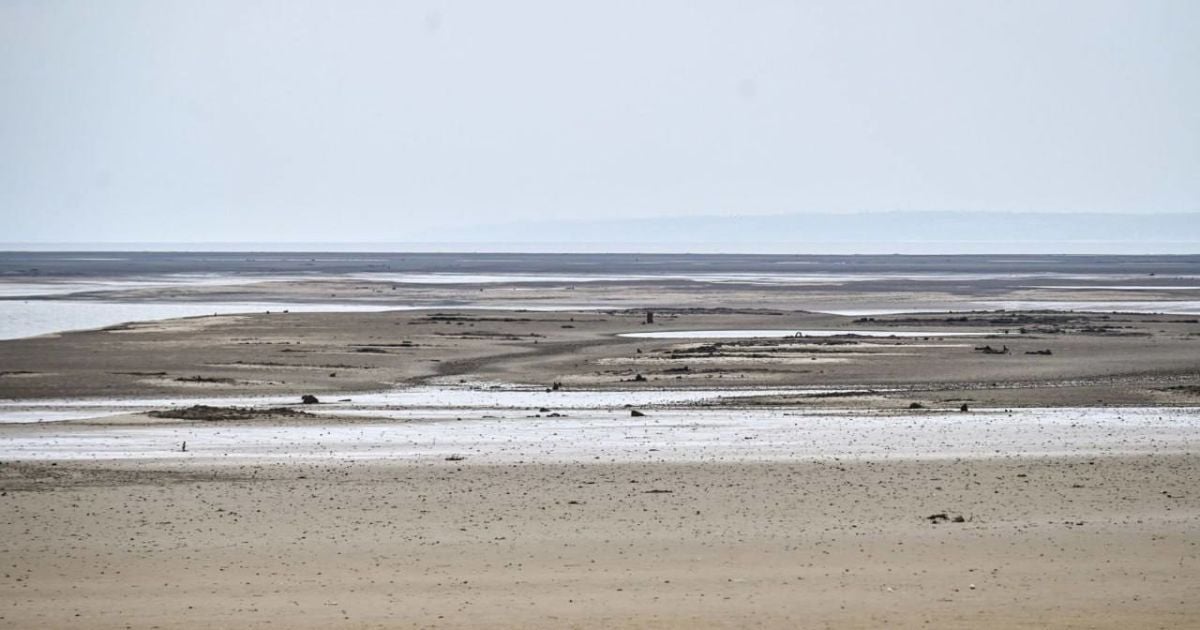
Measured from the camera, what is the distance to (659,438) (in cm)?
→ 2256

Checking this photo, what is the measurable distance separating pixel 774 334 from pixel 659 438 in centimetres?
2530

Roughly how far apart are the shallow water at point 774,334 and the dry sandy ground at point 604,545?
2636 centimetres

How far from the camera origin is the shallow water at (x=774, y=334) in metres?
46.1

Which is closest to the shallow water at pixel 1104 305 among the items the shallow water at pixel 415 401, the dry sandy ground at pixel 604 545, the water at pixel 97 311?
the water at pixel 97 311

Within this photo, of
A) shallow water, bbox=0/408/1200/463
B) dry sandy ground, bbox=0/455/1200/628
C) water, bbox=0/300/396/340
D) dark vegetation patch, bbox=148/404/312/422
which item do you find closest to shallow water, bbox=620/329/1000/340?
water, bbox=0/300/396/340

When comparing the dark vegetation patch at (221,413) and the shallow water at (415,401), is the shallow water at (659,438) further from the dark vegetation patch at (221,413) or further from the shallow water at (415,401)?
the shallow water at (415,401)

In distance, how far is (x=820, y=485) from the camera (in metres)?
17.9

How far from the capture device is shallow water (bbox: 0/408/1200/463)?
20656mm

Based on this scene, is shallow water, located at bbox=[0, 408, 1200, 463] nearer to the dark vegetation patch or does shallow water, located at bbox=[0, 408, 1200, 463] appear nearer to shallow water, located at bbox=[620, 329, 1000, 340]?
the dark vegetation patch

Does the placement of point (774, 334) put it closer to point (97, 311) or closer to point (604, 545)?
point (97, 311)

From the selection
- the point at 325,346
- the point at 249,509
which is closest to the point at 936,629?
the point at 249,509

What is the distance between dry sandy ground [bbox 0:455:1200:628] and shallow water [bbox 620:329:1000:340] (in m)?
26.4

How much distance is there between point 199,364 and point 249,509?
68.0 ft

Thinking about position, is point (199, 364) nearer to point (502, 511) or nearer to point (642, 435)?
point (642, 435)
